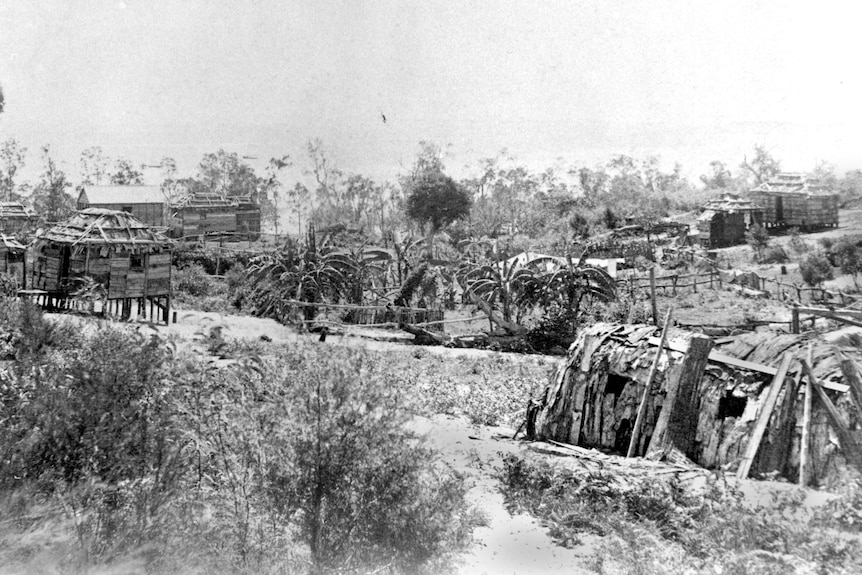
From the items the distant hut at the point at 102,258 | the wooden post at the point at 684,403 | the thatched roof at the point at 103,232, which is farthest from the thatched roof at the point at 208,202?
the wooden post at the point at 684,403

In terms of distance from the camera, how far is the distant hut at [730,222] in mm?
32688

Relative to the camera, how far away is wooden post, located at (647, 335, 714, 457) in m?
7.43

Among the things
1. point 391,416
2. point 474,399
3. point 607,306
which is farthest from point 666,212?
point 391,416

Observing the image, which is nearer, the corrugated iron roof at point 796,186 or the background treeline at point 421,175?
the corrugated iron roof at point 796,186

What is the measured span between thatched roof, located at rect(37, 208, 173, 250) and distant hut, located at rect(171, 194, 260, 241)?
2142 centimetres

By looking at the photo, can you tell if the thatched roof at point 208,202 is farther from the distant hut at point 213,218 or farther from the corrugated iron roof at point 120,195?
the corrugated iron roof at point 120,195

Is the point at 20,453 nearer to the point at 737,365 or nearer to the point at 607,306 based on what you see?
the point at 737,365

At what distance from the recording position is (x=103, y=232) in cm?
1894

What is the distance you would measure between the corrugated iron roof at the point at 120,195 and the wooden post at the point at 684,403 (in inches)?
1597

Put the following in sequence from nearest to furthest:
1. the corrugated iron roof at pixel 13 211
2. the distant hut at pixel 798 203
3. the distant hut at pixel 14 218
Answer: the distant hut at pixel 798 203 → the distant hut at pixel 14 218 → the corrugated iron roof at pixel 13 211

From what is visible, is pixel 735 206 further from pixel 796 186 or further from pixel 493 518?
pixel 493 518

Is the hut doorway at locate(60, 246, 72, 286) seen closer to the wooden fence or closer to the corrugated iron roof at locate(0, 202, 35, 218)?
the corrugated iron roof at locate(0, 202, 35, 218)

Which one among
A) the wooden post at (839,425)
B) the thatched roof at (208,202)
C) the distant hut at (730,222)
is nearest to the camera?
the wooden post at (839,425)

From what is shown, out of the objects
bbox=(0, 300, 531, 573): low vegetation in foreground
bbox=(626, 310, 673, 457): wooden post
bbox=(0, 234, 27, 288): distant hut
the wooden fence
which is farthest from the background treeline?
bbox=(0, 300, 531, 573): low vegetation in foreground
